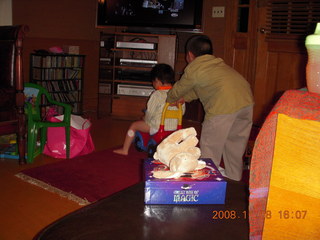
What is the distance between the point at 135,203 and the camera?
0.83 meters

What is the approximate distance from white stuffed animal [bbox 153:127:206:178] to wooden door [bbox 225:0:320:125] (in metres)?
3.00

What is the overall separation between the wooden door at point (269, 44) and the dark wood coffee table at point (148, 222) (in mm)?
3130

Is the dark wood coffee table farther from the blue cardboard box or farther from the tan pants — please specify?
the tan pants

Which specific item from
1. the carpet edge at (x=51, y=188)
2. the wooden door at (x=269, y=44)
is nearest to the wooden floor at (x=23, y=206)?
the carpet edge at (x=51, y=188)

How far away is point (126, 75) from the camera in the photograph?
434 centimetres

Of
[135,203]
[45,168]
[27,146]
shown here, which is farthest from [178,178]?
[27,146]

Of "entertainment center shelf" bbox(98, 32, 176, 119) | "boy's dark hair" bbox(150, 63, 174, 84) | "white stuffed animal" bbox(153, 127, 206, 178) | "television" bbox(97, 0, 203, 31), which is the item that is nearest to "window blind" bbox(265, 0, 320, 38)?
"television" bbox(97, 0, 203, 31)

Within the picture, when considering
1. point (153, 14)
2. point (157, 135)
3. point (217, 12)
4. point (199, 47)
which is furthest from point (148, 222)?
point (217, 12)

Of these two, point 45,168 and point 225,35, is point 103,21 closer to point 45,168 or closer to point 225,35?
point 225,35

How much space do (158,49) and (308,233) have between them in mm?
3727

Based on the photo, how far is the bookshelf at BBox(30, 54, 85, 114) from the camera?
4.11 metres

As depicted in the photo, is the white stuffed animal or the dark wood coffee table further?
the white stuffed animal

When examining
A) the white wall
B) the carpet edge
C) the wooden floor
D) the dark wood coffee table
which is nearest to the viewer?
the dark wood coffee table

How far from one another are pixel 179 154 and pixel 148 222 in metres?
0.20
